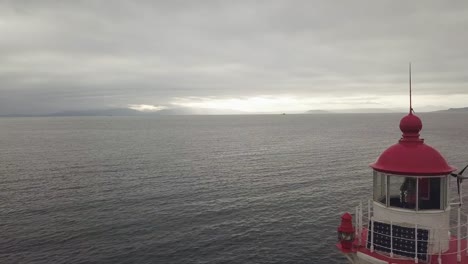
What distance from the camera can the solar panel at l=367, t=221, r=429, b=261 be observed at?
40.9 ft

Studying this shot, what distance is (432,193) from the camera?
1297 centimetres

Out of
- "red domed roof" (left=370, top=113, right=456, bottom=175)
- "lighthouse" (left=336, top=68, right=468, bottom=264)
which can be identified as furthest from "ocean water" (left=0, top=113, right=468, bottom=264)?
"red domed roof" (left=370, top=113, right=456, bottom=175)

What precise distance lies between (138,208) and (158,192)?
6866 mm

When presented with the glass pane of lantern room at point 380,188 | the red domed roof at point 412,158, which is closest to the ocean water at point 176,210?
the glass pane of lantern room at point 380,188

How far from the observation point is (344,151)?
8188cm

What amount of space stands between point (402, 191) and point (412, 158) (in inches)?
54.4

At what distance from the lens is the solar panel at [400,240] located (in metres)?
12.5

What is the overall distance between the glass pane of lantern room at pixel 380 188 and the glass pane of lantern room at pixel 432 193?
48.7 inches

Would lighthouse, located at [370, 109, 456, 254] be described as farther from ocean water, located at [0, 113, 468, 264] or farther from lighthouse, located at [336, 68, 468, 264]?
ocean water, located at [0, 113, 468, 264]

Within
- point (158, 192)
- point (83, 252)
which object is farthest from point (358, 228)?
A: point (158, 192)

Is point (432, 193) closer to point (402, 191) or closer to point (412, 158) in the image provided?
point (402, 191)

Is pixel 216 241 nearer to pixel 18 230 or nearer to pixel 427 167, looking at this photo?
pixel 18 230

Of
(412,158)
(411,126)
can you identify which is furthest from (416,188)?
(411,126)

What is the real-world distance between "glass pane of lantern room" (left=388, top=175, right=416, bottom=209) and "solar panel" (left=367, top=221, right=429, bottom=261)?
905 mm
